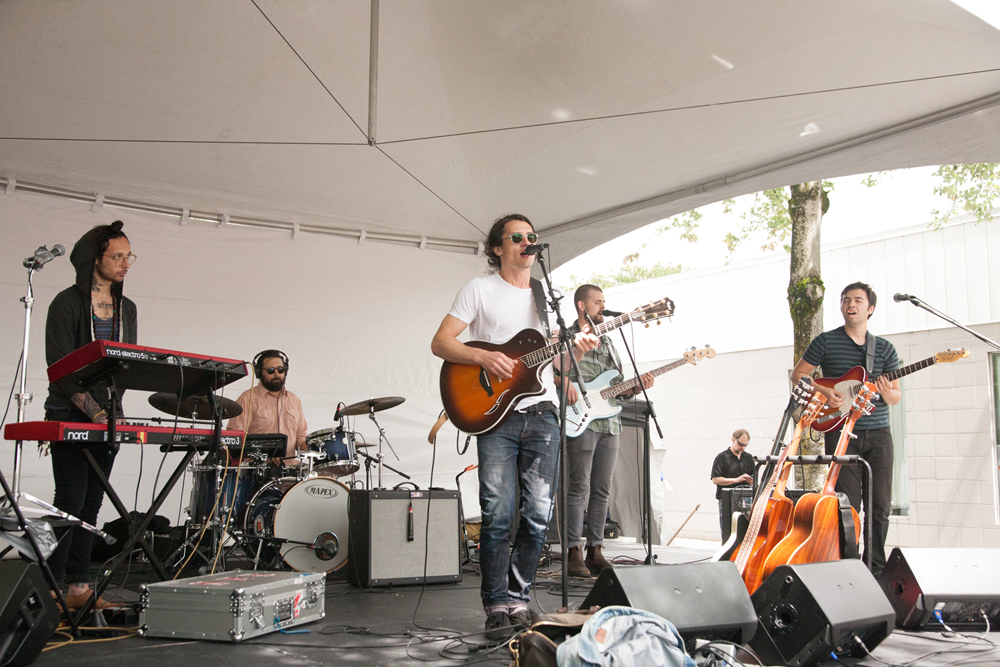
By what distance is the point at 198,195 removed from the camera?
5648mm

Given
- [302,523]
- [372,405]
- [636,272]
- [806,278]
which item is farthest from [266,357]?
[636,272]

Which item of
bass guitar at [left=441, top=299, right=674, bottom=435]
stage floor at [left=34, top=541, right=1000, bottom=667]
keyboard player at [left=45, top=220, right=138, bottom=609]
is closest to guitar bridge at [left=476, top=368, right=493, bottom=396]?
bass guitar at [left=441, top=299, right=674, bottom=435]

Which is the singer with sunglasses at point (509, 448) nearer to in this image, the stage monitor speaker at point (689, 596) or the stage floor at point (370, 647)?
the stage floor at point (370, 647)

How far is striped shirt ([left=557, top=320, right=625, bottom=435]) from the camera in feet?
15.3

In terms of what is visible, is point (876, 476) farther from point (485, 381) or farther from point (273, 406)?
point (273, 406)

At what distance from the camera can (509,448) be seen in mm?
2842

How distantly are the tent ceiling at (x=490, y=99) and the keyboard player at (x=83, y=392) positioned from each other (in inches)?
75.7

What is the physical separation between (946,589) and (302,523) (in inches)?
139

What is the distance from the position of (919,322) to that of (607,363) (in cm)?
540

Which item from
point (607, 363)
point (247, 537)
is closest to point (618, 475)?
point (607, 363)

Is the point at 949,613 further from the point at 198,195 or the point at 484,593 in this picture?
the point at 198,195

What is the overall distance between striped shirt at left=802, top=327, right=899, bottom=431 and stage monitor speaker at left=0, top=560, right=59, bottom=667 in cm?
382

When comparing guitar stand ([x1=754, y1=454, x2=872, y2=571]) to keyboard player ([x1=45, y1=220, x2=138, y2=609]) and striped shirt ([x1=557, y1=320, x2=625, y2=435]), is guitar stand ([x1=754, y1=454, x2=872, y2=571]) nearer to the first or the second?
striped shirt ([x1=557, y1=320, x2=625, y2=435])

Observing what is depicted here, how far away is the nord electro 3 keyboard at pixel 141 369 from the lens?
2.56 meters
